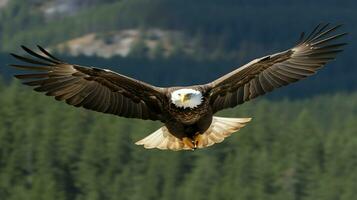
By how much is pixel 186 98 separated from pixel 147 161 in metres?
45.9

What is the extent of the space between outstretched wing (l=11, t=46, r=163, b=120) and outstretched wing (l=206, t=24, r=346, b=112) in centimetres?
80

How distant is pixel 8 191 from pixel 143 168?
8.26m

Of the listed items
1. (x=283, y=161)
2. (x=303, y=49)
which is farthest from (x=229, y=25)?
(x=303, y=49)

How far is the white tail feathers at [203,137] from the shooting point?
17.6 meters

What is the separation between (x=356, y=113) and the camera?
101m

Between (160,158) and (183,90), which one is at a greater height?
(183,90)

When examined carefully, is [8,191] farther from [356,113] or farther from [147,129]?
[356,113]

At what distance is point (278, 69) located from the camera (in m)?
18.2

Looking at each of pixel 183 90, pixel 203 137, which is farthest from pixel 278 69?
pixel 183 90

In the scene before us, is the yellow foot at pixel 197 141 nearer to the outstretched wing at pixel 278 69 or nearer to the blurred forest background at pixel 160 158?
the outstretched wing at pixel 278 69

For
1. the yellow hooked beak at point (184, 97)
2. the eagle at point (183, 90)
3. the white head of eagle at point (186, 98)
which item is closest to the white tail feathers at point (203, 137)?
the eagle at point (183, 90)

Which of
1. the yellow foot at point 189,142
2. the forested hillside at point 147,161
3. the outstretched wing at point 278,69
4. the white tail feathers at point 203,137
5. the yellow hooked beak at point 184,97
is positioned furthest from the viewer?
the forested hillside at point 147,161

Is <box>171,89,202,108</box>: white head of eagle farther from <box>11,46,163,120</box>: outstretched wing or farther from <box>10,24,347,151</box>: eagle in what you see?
<box>11,46,163,120</box>: outstretched wing

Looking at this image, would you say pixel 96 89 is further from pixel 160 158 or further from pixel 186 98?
pixel 160 158
